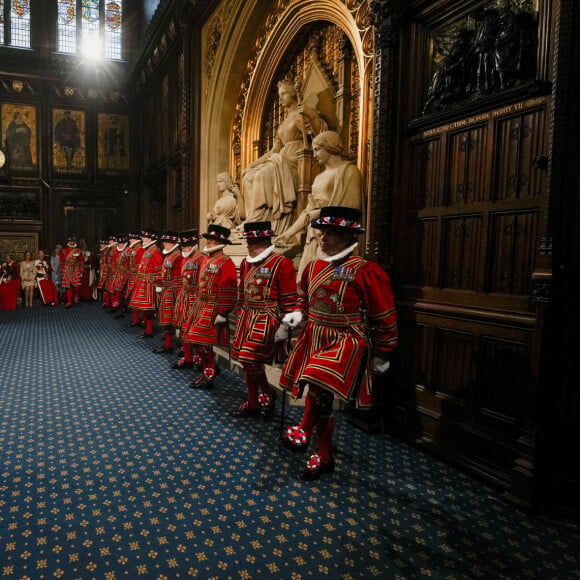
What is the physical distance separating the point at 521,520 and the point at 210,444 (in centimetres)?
205

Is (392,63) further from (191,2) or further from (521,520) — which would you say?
(191,2)

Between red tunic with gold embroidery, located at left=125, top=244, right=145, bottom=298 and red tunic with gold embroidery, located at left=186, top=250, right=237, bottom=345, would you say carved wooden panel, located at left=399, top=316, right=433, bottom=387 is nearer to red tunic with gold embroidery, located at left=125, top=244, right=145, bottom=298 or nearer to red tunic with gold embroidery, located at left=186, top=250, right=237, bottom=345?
red tunic with gold embroidery, located at left=186, top=250, right=237, bottom=345

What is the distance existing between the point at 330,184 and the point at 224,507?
3.29 m

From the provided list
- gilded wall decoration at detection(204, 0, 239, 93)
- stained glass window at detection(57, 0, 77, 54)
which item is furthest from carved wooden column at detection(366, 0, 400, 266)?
stained glass window at detection(57, 0, 77, 54)

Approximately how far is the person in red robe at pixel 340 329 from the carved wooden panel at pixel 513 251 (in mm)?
782

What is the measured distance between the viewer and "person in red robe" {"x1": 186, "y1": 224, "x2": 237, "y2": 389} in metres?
4.37

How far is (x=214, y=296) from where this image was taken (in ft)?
14.5

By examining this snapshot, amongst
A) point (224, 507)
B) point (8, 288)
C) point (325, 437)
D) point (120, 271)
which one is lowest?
point (224, 507)

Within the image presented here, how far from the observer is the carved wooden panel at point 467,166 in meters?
3.10

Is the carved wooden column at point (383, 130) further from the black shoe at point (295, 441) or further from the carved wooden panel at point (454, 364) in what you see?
the black shoe at point (295, 441)

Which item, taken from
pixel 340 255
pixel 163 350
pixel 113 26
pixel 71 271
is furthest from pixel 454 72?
pixel 113 26

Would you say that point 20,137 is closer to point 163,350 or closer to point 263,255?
point 163,350

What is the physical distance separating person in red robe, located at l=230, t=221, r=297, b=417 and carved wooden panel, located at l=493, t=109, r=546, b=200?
1.67 m

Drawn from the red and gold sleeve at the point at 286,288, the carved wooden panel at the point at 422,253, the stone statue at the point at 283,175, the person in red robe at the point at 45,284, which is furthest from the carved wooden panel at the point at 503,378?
the person in red robe at the point at 45,284
